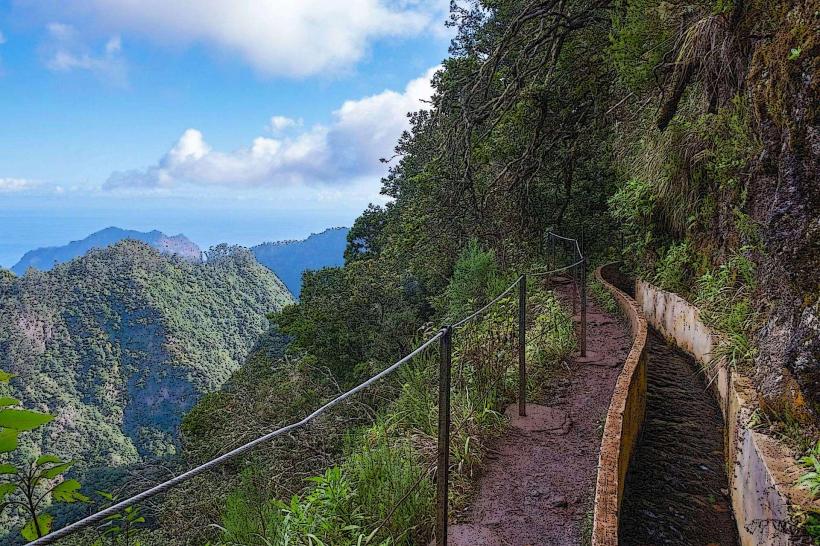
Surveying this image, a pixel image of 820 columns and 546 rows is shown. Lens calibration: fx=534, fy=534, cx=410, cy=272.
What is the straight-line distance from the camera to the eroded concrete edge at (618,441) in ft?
8.38

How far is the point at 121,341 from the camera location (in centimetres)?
7175

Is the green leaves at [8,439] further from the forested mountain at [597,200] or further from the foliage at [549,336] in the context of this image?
the foliage at [549,336]

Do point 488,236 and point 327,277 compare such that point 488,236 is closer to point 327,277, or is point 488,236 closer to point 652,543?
point 652,543

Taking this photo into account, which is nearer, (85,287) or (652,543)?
(652,543)

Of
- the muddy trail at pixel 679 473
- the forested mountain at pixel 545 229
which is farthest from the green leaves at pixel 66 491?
the muddy trail at pixel 679 473

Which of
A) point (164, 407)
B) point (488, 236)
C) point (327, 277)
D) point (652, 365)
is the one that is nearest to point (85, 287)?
point (164, 407)

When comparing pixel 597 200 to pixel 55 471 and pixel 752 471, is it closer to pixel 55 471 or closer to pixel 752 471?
pixel 752 471

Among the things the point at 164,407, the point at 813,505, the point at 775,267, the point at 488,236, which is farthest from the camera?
the point at 164,407

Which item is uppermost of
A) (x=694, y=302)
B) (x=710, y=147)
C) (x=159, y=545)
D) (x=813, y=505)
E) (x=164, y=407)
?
(x=710, y=147)

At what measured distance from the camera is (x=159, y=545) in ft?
11.3

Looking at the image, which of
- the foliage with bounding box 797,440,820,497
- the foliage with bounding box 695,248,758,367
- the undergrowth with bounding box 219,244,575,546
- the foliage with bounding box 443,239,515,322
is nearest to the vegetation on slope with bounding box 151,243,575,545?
the undergrowth with bounding box 219,244,575,546

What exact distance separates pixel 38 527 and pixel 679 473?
440 cm

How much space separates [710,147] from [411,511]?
6188 millimetres

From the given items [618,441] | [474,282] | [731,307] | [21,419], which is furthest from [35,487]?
[474,282]
